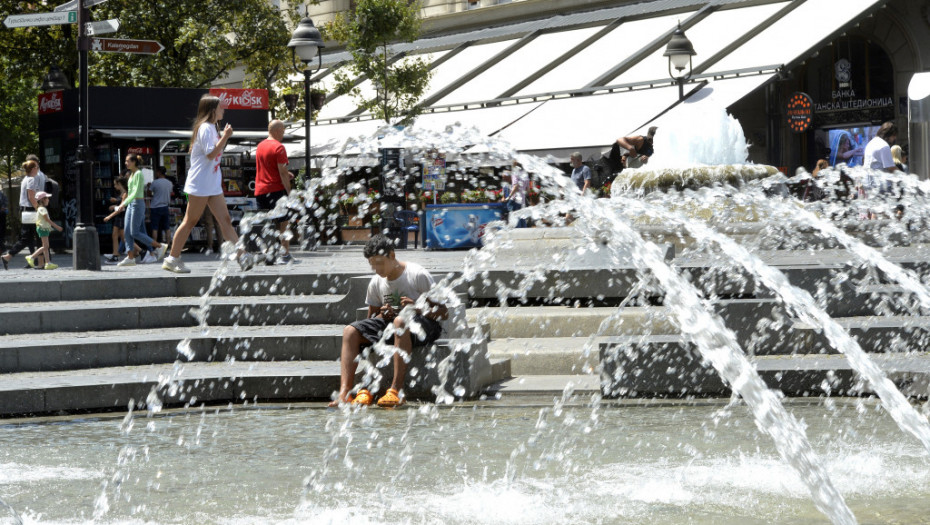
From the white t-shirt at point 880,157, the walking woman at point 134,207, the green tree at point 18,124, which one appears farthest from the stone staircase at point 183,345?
the green tree at point 18,124

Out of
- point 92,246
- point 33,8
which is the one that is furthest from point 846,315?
point 33,8

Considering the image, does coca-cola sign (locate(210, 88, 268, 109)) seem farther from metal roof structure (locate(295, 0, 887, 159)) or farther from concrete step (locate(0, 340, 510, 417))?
concrete step (locate(0, 340, 510, 417))

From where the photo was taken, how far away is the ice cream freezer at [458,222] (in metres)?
18.0

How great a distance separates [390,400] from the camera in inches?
319

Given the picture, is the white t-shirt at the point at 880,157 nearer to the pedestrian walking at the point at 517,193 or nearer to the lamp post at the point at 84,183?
the pedestrian walking at the point at 517,193

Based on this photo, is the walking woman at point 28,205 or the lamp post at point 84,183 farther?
the walking woman at point 28,205

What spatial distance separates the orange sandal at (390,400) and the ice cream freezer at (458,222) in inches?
381

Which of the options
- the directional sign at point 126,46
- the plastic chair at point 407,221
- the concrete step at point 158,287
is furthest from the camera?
the plastic chair at point 407,221

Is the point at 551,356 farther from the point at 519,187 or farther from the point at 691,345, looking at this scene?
the point at 519,187

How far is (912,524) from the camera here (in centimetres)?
472

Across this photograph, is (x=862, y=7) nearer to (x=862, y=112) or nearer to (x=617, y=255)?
(x=862, y=112)

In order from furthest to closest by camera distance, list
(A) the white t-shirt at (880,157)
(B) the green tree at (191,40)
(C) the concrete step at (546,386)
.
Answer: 1. (B) the green tree at (191,40)
2. (A) the white t-shirt at (880,157)
3. (C) the concrete step at (546,386)

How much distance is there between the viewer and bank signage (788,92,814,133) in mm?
24281

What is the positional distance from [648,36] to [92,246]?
14817 millimetres
